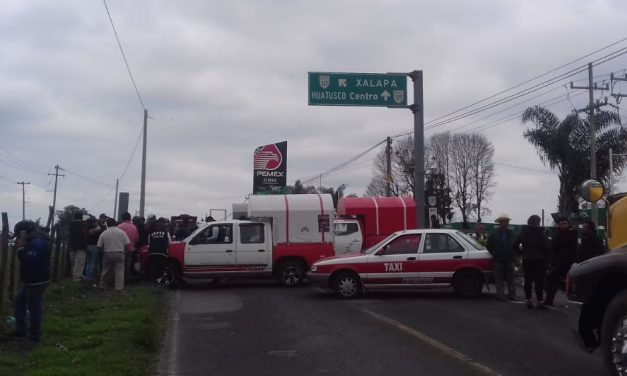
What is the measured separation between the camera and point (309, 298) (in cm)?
1686

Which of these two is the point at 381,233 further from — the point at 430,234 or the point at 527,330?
the point at 527,330

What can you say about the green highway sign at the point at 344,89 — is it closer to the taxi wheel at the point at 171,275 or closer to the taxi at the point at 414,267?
the taxi wheel at the point at 171,275

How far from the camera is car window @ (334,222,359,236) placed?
2378 centimetres

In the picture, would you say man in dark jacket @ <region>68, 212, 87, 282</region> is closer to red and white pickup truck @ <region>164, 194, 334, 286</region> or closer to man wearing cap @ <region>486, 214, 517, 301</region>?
red and white pickup truck @ <region>164, 194, 334, 286</region>

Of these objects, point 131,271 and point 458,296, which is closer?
point 458,296

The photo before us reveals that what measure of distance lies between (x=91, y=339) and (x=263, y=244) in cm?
965

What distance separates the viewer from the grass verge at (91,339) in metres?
8.51

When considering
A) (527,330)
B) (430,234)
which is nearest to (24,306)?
(527,330)

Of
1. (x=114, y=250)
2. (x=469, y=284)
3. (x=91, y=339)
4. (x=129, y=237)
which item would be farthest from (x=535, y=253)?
(x=129, y=237)

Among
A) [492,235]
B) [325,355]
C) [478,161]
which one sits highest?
[478,161]

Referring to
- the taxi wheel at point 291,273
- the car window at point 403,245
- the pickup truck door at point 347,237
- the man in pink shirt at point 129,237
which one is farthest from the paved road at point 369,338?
the pickup truck door at point 347,237

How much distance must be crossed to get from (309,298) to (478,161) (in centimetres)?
3843

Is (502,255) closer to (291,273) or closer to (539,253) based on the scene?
(539,253)

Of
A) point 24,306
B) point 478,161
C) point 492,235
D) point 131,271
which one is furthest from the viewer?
point 478,161
